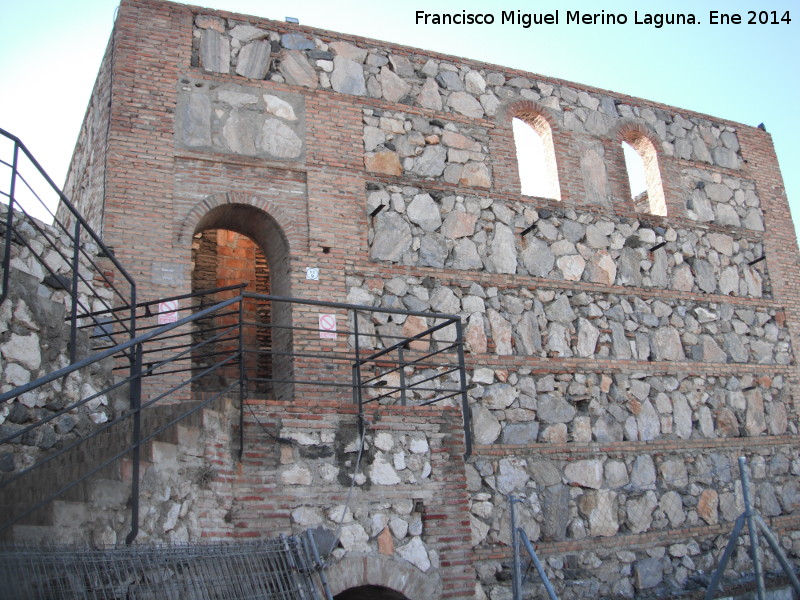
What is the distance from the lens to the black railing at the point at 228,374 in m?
5.88

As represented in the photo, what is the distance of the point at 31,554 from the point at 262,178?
21.5 feet

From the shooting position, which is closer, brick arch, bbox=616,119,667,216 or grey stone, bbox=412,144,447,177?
grey stone, bbox=412,144,447,177

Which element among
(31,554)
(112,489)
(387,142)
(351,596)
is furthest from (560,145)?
(31,554)

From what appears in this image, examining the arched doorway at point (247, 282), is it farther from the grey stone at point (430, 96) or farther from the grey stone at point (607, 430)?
the grey stone at point (607, 430)

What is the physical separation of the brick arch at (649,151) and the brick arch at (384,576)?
8336 mm

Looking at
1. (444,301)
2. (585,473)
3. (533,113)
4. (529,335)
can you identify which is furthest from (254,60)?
(585,473)

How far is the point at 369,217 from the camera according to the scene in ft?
35.9

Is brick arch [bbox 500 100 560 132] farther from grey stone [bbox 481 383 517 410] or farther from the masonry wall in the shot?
grey stone [bbox 481 383 517 410]

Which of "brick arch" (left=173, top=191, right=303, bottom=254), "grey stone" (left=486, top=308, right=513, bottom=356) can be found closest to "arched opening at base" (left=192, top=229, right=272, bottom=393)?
"brick arch" (left=173, top=191, right=303, bottom=254)

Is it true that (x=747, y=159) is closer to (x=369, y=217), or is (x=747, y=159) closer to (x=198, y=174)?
(x=369, y=217)

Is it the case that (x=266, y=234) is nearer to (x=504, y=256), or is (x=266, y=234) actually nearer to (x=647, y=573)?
(x=504, y=256)

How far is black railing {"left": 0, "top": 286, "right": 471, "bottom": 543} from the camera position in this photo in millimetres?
5879

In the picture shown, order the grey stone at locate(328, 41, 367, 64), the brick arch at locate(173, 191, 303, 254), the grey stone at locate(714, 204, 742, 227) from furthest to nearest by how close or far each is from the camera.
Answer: the grey stone at locate(714, 204, 742, 227) < the grey stone at locate(328, 41, 367, 64) < the brick arch at locate(173, 191, 303, 254)

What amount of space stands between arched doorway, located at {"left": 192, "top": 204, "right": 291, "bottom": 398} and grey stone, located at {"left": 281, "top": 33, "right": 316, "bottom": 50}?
2.56m
